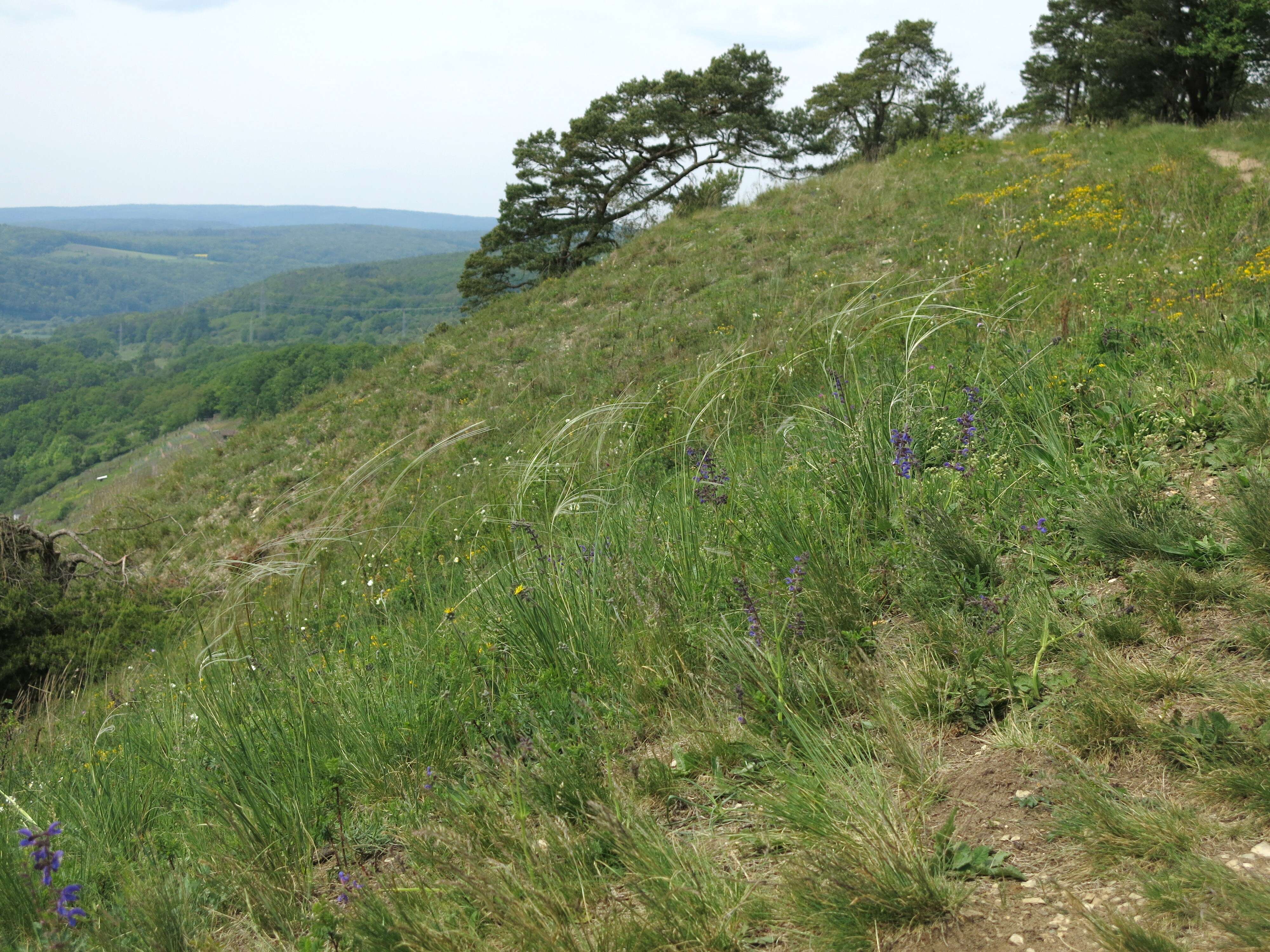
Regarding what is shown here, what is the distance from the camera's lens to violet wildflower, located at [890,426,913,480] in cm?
280

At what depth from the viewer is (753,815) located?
1.76 meters

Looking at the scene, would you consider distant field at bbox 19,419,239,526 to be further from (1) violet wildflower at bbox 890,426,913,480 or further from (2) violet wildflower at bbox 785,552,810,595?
(1) violet wildflower at bbox 890,426,913,480

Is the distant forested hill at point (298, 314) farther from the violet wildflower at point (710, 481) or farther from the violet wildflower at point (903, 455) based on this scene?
the violet wildflower at point (903, 455)

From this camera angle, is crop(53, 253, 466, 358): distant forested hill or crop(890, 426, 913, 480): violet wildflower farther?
crop(53, 253, 466, 358): distant forested hill

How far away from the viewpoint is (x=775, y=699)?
2.02 m

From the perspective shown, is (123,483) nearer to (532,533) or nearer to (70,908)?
(532,533)

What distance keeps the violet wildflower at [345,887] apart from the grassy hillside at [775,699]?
2 centimetres

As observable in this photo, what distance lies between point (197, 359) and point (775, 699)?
118m

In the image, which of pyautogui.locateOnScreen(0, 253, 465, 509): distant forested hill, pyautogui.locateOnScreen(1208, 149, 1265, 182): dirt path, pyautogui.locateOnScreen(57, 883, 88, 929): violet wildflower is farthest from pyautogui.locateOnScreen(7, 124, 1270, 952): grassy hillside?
pyautogui.locateOnScreen(0, 253, 465, 509): distant forested hill

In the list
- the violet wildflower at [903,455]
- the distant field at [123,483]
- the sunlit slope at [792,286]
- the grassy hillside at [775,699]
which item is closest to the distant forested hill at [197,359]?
the distant field at [123,483]

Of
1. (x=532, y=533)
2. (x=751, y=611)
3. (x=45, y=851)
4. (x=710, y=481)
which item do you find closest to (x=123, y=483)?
(x=532, y=533)

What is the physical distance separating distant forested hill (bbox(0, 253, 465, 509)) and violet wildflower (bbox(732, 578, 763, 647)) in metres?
23.1

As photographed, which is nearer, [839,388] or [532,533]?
[532,533]

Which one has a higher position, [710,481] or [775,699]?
[710,481]
